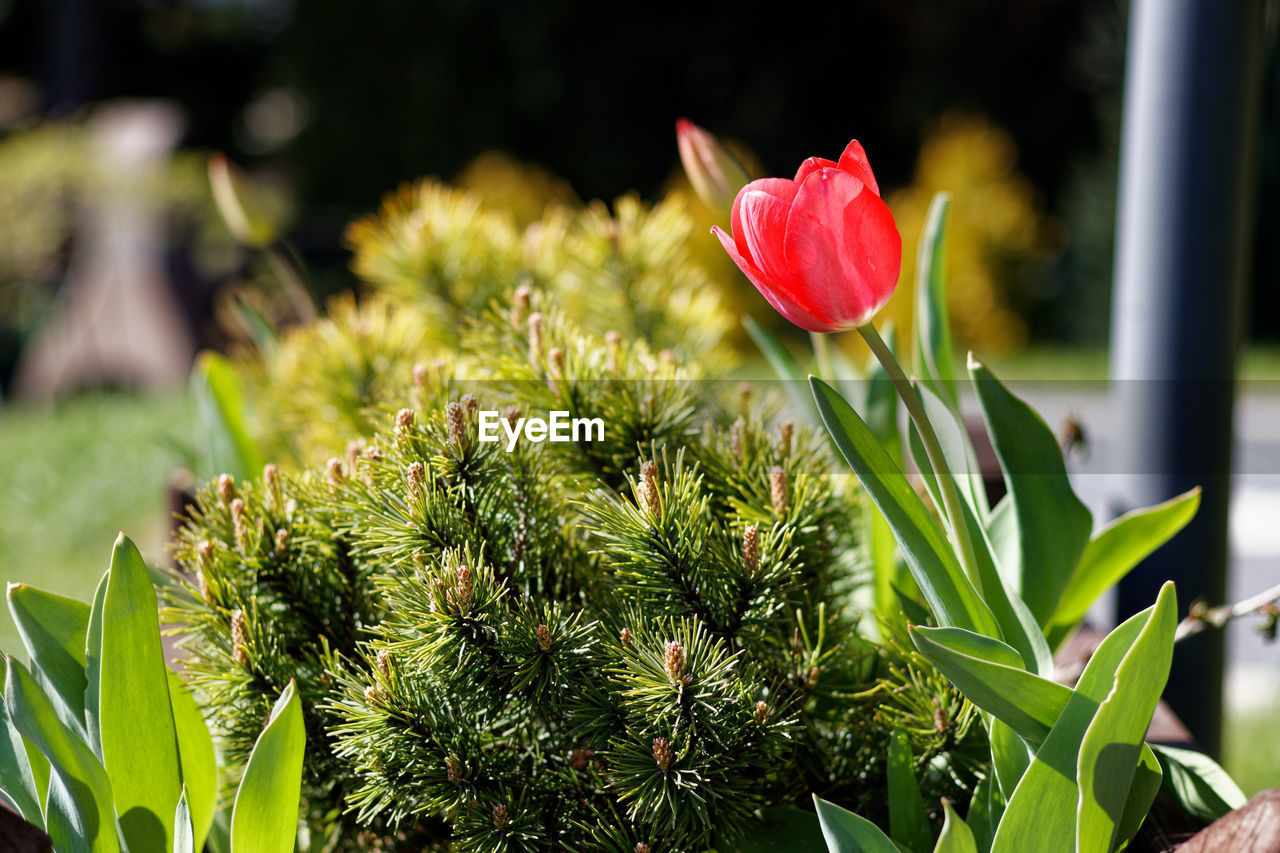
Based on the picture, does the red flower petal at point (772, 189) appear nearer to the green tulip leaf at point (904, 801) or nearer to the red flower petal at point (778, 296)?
the red flower petal at point (778, 296)

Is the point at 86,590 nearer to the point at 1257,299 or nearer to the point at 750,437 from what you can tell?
the point at 750,437

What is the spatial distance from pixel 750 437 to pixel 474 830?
0.38 metres

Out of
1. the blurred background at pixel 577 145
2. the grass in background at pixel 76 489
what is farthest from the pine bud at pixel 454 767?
the blurred background at pixel 577 145

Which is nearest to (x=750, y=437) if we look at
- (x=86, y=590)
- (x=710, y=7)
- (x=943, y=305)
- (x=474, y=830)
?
(x=943, y=305)

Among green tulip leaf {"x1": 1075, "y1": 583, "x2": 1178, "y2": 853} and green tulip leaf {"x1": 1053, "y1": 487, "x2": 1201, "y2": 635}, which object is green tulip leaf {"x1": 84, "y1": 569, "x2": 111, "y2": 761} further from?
green tulip leaf {"x1": 1053, "y1": 487, "x2": 1201, "y2": 635}

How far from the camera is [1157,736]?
0.99 metres

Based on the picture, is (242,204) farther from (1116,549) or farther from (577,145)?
(577,145)

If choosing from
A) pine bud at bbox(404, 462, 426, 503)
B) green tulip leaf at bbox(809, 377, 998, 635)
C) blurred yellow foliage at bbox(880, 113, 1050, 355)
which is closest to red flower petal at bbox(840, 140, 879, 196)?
green tulip leaf at bbox(809, 377, 998, 635)

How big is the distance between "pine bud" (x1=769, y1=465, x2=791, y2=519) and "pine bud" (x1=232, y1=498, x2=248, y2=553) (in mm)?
414

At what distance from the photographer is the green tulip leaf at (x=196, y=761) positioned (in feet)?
2.54

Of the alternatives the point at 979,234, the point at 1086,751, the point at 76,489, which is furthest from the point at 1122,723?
the point at 979,234

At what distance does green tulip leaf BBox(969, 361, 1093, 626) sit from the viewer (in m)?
0.82

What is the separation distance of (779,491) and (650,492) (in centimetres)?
12

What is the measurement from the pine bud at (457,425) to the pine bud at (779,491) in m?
0.24
